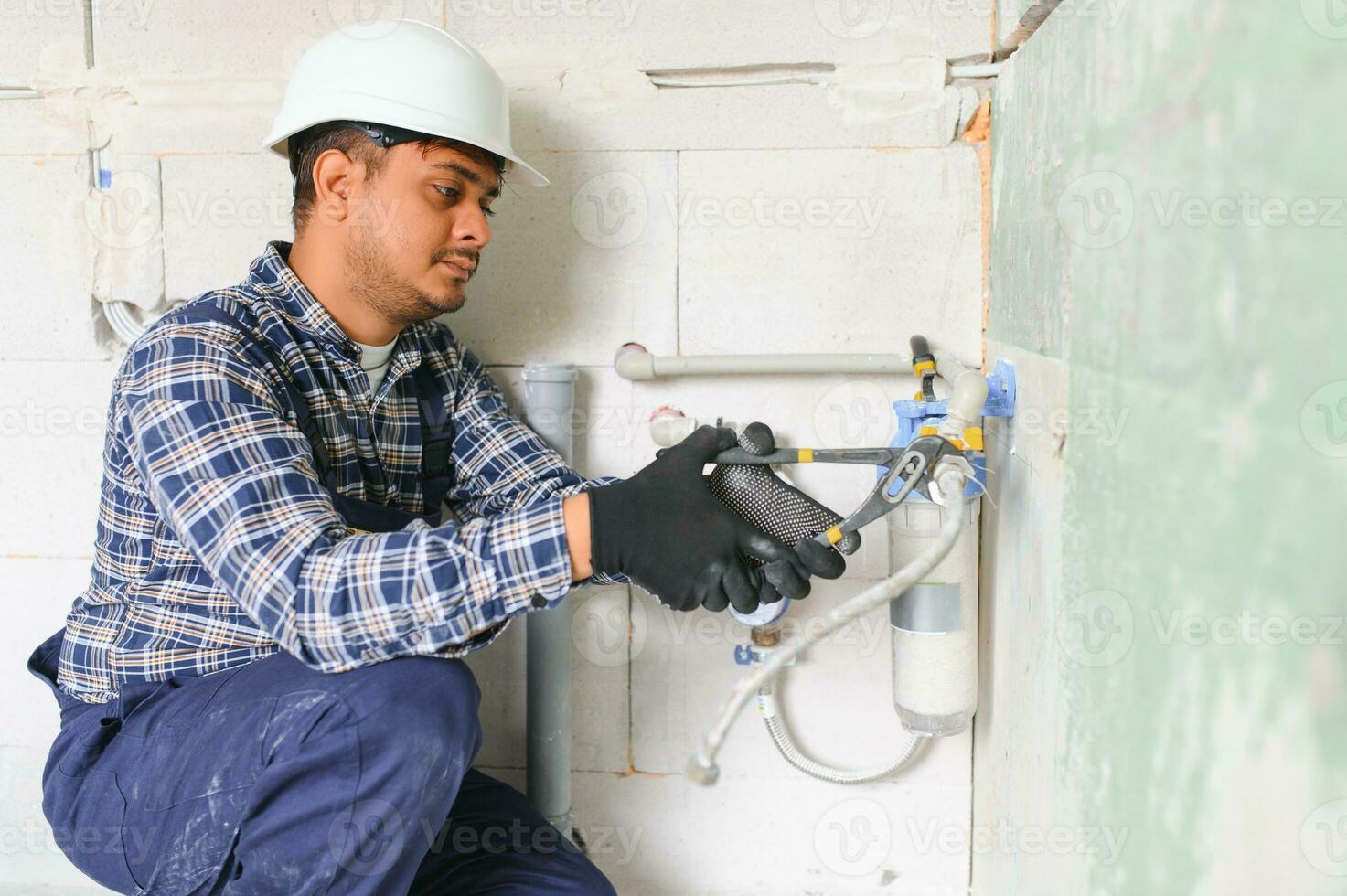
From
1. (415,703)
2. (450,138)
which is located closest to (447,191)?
(450,138)

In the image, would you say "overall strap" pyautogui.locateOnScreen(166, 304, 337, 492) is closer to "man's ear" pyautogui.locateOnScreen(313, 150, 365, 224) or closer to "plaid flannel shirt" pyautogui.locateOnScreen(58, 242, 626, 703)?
"plaid flannel shirt" pyautogui.locateOnScreen(58, 242, 626, 703)

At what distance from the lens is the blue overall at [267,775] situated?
120 cm

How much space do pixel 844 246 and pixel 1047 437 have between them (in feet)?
1.99

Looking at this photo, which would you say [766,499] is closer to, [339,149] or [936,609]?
[936,609]

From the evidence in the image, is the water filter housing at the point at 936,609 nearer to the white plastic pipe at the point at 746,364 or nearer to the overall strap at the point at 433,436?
the white plastic pipe at the point at 746,364

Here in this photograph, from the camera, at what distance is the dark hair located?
1427mm

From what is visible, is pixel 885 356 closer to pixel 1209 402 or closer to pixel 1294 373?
pixel 1209 402

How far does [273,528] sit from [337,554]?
10 centimetres

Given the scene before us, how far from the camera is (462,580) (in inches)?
46.0

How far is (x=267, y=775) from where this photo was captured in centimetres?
120

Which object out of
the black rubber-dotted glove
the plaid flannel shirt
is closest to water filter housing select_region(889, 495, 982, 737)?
the black rubber-dotted glove

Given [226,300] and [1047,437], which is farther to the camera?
[226,300]

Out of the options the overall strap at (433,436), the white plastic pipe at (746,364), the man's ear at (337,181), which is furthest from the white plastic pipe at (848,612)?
the man's ear at (337,181)

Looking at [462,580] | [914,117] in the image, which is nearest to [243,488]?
[462,580]
